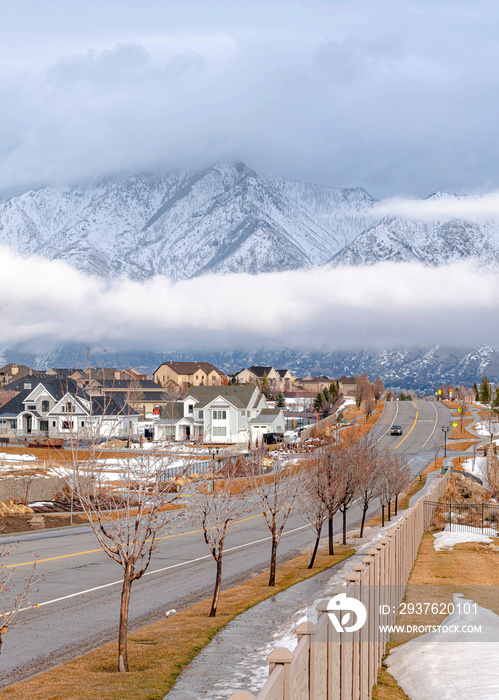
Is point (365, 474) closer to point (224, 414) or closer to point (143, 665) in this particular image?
point (143, 665)

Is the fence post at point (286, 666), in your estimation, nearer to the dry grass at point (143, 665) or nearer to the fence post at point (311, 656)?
the fence post at point (311, 656)

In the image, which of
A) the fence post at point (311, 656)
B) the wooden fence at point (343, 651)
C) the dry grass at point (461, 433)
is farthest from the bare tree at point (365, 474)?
the dry grass at point (461, 433)

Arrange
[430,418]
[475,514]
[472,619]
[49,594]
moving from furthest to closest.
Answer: [430,418], [475,514], [49,594], [472,619]

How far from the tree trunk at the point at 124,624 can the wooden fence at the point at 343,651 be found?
16.7 feet

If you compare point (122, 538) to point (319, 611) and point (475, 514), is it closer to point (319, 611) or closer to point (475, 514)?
point (319, 611)

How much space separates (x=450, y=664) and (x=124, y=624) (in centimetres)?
662

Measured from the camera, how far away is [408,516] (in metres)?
21.7

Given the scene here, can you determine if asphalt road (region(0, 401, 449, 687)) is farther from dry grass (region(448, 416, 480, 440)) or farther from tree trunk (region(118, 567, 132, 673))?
dry grass (region(448, 416, 480, 440))

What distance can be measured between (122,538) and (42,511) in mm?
39314

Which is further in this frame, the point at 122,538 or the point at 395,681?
the point at 122,538

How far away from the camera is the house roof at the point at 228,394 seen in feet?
393

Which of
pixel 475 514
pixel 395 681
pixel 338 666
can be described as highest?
pixel 338 666

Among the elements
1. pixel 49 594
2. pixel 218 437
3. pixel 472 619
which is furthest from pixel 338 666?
pixel 218 437

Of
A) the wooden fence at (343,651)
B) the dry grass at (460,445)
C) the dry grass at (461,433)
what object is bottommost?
the dry grass at (460,445)
